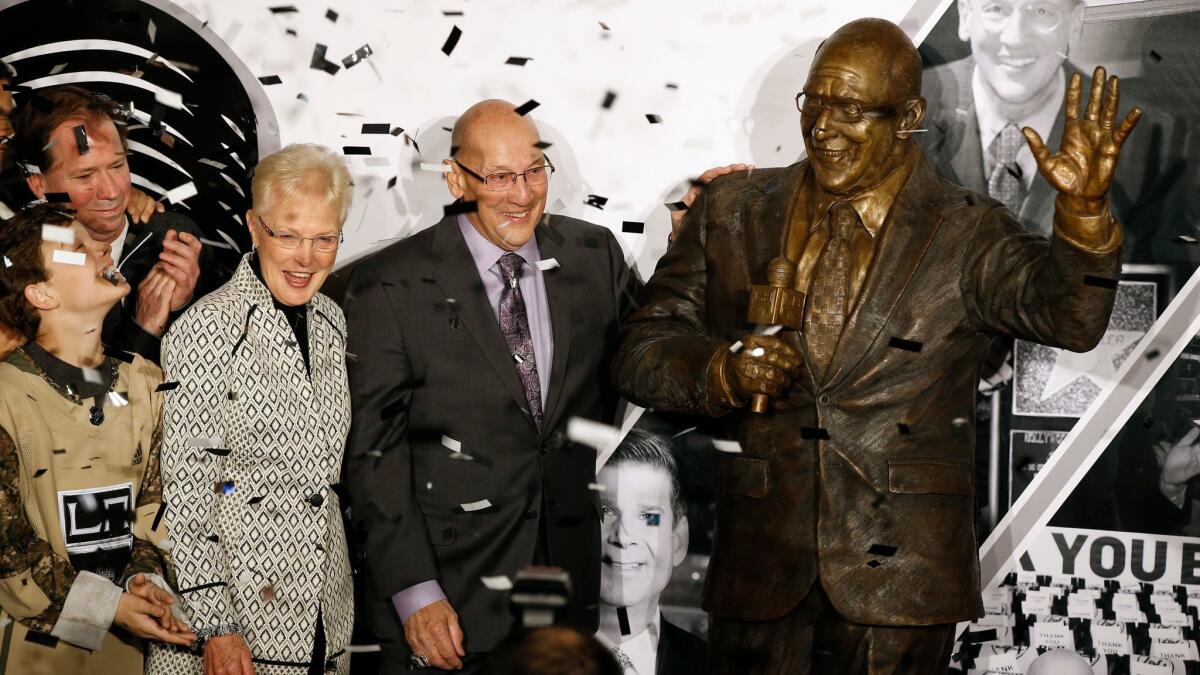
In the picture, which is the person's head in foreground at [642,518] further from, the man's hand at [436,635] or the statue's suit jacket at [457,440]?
the man's hand at [436,635]

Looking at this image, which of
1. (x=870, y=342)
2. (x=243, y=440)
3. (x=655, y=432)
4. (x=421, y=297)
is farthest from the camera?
(x=655, y=432)

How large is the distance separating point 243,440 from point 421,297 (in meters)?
0.64

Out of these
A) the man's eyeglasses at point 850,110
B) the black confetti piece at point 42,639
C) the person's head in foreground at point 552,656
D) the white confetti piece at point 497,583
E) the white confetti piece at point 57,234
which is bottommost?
the black confetti piece at point 42,639

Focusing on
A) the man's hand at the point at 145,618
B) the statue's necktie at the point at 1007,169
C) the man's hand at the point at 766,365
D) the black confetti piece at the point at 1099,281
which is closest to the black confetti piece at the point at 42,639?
the man's hand at the point at 145,618

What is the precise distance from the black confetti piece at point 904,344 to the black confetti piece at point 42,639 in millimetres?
2383

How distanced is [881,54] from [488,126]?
1156mm

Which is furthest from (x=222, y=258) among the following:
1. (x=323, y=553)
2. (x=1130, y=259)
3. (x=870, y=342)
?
(x=1130, y=259)

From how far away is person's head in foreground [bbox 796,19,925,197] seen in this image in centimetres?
324

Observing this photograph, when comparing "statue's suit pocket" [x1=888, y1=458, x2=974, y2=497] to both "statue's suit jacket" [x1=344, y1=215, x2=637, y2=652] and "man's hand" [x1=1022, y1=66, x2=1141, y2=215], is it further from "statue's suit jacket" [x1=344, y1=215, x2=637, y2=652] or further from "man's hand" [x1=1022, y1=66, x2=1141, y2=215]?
"statue's suit jacket" [x1=344, y1=215, x2=637, y2=652]

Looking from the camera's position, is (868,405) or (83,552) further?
(83,552)

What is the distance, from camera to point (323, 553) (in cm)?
365

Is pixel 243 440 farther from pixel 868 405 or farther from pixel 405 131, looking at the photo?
pixel 868 405

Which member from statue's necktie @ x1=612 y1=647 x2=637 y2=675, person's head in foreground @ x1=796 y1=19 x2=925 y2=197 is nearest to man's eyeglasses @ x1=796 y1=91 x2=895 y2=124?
person's head in foreground @ x1=796 y1=19 x2=925 y2=197

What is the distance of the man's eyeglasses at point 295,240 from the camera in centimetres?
369
